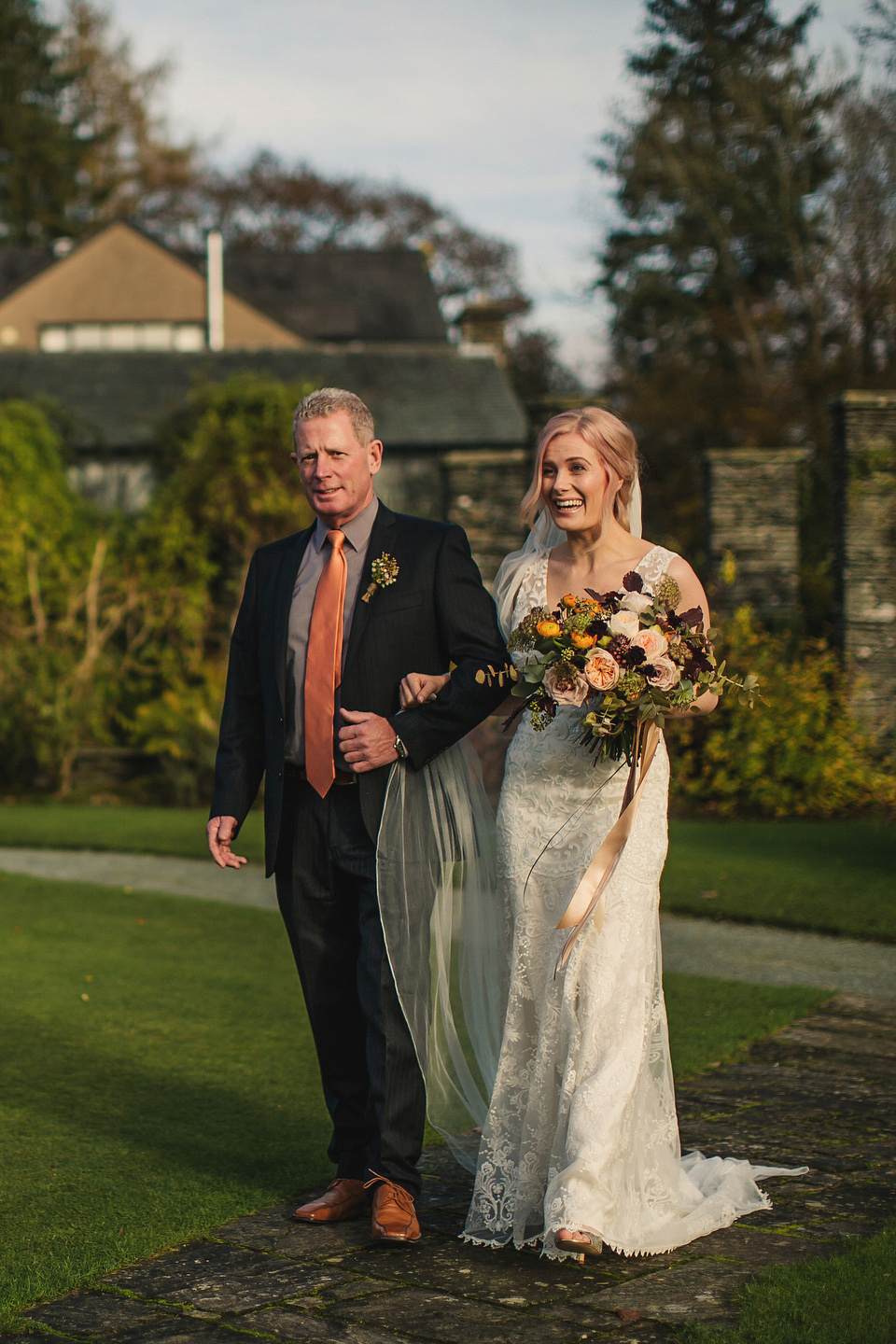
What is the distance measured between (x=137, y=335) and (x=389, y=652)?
39708 millimetres

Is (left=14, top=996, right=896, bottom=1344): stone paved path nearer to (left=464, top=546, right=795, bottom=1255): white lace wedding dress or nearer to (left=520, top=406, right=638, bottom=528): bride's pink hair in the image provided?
(left=464, top=546, right=795, bottom=1255): white lace wedding dress

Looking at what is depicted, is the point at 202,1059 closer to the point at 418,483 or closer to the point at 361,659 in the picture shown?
the point at 361,659

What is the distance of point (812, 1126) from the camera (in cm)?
496

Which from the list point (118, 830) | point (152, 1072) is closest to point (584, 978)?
point (152, 1072)

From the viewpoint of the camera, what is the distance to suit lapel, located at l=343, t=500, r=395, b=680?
4.13 metres

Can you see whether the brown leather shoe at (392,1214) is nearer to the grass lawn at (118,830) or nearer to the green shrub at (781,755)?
the grass lawn at (118,830)

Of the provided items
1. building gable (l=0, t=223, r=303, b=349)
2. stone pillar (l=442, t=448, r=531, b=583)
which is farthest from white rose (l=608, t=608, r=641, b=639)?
building gable (l=0, t=223, r=303, b=349)

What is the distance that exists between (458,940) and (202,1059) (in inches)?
85.1

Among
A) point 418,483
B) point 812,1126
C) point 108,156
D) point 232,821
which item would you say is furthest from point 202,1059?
point 108,156

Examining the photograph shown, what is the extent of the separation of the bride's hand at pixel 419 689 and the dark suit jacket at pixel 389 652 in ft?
0.10

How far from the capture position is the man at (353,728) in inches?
159

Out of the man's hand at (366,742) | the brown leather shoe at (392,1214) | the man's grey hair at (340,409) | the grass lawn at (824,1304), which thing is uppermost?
the man's grey hair at (340,409)

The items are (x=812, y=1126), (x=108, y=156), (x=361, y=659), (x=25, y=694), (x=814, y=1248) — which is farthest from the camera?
(x=108, y=156)

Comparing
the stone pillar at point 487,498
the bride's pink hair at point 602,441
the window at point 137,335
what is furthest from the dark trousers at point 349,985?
the window at point 137,335
